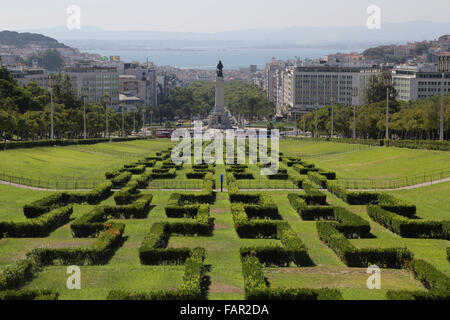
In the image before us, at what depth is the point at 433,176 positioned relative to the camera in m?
51.5

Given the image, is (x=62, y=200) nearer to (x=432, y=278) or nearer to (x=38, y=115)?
(x=432, y=278)

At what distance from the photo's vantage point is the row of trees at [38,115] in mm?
84306

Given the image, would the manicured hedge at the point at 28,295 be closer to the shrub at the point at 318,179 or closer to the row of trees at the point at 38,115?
the shrub at the point at 318,179

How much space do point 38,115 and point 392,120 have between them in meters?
60.7

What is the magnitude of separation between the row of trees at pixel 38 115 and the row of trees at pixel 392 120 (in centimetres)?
4882

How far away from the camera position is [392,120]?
343ft

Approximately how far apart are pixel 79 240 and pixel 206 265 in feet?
28.7

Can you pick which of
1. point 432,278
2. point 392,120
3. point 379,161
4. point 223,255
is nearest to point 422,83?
point 392,120

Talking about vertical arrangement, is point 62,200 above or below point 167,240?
above

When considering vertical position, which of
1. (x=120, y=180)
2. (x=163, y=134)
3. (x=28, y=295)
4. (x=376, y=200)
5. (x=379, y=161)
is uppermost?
(x=28, y=295)

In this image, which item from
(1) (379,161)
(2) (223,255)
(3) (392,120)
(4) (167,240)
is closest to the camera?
(2) (223,255)

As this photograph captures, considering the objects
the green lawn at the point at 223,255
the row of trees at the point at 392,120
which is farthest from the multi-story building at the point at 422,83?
the green lawn at the point at 223,255

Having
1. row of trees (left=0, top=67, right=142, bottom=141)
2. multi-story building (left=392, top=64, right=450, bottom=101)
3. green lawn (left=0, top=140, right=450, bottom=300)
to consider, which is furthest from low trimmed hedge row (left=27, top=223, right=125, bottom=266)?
multi-story building (left=392, top=64, right=450, bottom=101)
